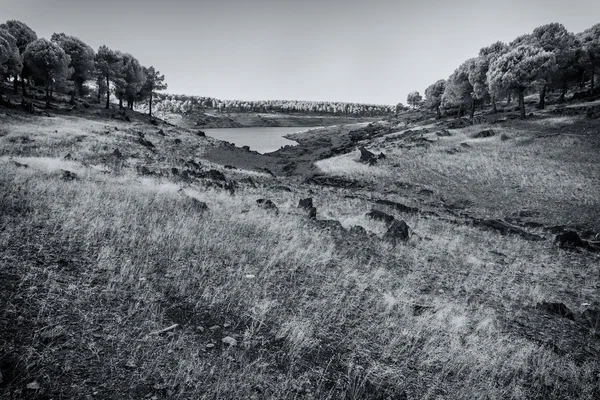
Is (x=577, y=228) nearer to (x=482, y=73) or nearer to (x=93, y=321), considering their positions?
(x=93, y=321)

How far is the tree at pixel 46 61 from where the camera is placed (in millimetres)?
46969

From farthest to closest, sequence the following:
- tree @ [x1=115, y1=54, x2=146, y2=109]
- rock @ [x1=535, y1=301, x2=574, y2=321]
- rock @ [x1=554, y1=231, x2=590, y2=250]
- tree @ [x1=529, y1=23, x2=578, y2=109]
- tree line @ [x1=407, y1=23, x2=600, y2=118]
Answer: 1. tree @ [x1=115, y1=54, x2=146, y2=109]
2. tree @ [x1=529, y1=23, x2=578, y2=109]
3. tree line @ [x1=407, y1=23, x2=600, y2=118]
4. rock @ [x1=554, y1=231, x2=590, y2=250]
5. rock @ [x1=535, y1=301, x2=574, y2=321]

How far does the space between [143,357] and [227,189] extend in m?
13.9

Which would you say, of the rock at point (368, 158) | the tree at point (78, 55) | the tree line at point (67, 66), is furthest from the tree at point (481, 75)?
the tree at point (78, 55)

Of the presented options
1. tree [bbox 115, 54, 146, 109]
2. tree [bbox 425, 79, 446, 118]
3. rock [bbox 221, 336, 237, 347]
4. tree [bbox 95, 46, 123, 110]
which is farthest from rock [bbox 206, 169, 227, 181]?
tree [bbox 425, 79, 446, 118]

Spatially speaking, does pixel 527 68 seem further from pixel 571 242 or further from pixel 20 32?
pixel 20 32

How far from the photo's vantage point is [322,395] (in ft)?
14.0

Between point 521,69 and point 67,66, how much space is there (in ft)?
227

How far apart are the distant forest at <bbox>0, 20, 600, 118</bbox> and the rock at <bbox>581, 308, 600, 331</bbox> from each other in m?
46.1

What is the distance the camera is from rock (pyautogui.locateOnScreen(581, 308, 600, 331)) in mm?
7907

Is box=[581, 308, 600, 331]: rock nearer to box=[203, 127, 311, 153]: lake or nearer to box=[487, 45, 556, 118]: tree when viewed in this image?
box=[487, 45, 556, 118]: tree

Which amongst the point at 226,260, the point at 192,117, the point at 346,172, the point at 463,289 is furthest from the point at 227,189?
the point at 192,117

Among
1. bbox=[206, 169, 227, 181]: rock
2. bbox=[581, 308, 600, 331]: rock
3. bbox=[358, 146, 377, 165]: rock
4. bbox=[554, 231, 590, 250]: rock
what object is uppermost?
bbox=[358, 146, 377, 165]: rock

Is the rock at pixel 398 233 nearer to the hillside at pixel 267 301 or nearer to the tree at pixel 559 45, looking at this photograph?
the hillside at pixel 267 301
